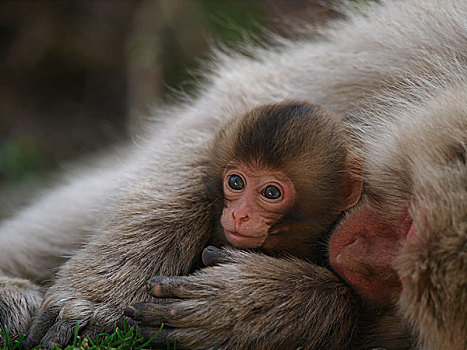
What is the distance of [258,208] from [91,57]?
5.76m

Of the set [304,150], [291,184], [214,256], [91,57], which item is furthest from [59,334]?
[91,57]

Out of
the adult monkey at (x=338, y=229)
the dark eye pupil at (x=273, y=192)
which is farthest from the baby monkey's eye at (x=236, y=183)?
the adult monkey at (x=338, y=229)

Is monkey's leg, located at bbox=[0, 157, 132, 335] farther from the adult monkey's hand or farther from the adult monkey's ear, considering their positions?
the adult monkey's ear

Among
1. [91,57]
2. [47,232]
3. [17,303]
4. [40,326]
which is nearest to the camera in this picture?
[40,326]

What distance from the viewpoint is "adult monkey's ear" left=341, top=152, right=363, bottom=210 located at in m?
2.64

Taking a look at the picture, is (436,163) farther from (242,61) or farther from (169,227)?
(242,61)

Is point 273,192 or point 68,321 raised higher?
point 273,192

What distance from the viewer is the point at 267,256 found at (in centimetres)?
257

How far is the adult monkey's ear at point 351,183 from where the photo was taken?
2637mm

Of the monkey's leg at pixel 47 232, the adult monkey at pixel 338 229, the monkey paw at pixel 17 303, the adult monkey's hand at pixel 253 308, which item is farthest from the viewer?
the monkey's leg at pixel 47 232

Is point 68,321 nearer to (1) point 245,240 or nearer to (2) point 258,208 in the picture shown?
(1) point 245,240

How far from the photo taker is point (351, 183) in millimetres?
2656

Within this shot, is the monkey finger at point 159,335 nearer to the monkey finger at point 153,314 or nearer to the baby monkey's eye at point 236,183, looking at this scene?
the monkey finger at point 153,314

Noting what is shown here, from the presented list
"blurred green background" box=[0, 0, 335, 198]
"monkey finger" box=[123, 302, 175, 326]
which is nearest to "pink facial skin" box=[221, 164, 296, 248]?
"monkey finger" box=[123, 302, 175, 326]
